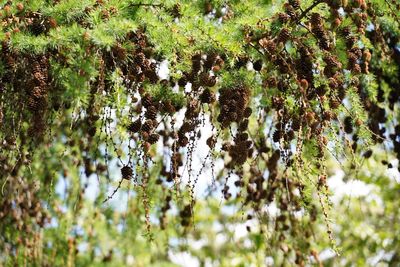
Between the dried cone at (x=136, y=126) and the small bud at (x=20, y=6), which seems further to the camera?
the small bud at (x=20, y=6)

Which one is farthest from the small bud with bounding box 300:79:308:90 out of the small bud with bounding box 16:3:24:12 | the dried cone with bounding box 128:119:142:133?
the small bud with bounding box 16:3:24:12

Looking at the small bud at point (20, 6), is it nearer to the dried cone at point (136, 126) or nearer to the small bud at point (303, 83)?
the dried cone at point (136, 126)

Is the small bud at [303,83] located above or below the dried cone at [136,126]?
above

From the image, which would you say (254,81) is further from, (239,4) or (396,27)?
(396,27)

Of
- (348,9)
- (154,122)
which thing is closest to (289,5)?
(348,9)

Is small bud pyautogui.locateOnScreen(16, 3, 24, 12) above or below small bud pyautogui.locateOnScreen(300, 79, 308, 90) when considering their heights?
above

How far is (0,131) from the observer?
2242 millimetres

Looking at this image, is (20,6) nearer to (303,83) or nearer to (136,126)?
(136,126)

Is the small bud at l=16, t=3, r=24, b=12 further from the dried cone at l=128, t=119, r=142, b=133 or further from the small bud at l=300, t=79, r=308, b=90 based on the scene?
the small bud at l=300, t=79, r=308, b=90

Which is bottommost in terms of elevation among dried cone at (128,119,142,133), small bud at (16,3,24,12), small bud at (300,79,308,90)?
dried cone at (128,119,142,133)

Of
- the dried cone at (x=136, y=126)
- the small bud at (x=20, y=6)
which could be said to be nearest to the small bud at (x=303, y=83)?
the dried cone at (x=136, y=126)

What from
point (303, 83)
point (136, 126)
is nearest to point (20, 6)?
point (136, 126)

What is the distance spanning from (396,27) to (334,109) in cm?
61

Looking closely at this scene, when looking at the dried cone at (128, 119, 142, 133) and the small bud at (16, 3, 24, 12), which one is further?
the small bud at (16, 3, 24, 12)
